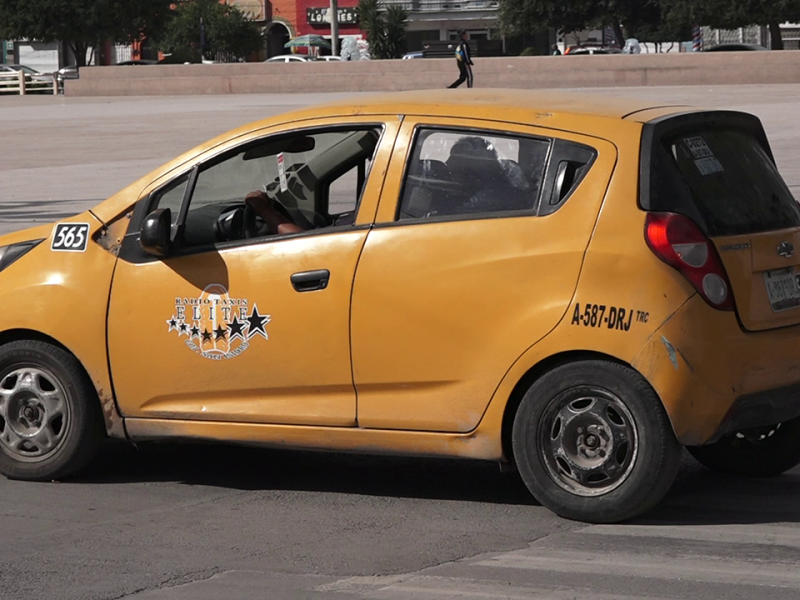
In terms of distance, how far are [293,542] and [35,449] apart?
4.85 ft

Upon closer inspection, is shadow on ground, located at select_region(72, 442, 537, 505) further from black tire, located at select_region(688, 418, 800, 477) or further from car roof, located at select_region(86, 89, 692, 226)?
car roof, located at select_region(86, 89, 692, 226)

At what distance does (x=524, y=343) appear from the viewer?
5102 millimetres

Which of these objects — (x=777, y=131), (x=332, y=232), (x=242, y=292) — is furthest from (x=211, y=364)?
(x=777, y=131)

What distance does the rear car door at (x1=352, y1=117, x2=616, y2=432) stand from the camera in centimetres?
509

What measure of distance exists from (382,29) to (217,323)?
78.2m

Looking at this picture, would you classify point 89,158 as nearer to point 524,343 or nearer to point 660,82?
point 524,343

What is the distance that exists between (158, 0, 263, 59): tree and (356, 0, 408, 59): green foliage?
279 inches

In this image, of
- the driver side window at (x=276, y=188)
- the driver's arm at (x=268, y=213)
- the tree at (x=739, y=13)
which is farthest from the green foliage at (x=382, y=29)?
the driver's arm at (x=268, y=213)

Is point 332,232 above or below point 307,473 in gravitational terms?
above

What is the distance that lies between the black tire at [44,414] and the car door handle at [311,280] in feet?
3.49

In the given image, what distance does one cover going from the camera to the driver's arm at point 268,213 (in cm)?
572

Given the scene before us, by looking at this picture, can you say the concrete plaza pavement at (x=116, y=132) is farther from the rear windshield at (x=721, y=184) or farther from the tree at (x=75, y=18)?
the tree at (x=75, y=18)

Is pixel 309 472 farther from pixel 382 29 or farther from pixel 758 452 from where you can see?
pixel 382 29

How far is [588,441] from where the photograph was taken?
16.8ft
